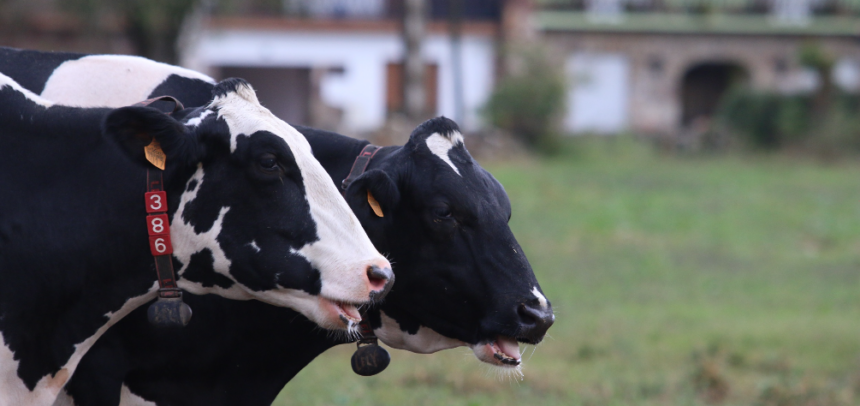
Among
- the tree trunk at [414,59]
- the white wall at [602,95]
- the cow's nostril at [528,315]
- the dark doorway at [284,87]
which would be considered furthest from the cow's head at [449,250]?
the white wall at [602,95]

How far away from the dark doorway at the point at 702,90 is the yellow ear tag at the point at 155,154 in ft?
104

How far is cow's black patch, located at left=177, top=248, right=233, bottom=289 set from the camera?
2.96m

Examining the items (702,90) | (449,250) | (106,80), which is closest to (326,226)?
(449,250)

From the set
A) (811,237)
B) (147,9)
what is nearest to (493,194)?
(811,237)

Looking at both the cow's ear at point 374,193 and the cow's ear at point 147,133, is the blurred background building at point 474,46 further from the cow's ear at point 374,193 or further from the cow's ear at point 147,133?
the cow's ear at point 147,133

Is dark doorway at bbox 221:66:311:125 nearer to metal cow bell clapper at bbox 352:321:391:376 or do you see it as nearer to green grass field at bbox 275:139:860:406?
green grass field at bbox 275:139:860:406

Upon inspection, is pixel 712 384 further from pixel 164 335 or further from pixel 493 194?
pixel 164 335

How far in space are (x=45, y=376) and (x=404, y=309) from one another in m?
1.26

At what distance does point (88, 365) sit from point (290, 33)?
2271cm

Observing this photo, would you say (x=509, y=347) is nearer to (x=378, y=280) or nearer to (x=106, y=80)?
(x=378, y=280)

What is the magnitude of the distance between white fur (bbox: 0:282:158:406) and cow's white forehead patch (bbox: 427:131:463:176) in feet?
3.71

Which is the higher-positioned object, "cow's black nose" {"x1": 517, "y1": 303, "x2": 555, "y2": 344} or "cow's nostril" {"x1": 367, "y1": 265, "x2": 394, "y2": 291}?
"cow's nostril" {"x1": 367, "y1": 265, "x2": 394, "y2": 291}

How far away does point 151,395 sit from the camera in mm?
3551

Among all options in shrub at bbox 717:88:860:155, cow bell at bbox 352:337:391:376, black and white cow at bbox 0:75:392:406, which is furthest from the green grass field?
shrub at bbox 717:88:860:155
